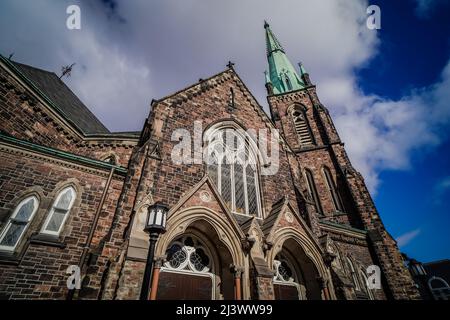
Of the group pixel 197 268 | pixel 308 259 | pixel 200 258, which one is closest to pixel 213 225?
pixel 200 258

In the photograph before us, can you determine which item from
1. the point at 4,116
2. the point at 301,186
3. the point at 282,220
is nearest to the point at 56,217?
the point at 4,116

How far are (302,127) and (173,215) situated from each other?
18.1m

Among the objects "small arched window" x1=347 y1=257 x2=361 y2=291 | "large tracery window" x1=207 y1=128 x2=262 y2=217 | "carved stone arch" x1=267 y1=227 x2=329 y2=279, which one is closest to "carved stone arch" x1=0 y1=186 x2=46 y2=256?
"large tracery window" x1=207 y1=128 x2=262 y2=217

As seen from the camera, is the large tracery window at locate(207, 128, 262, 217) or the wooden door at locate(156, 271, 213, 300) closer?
the wooden door at locate(156, 271, 213, 300)

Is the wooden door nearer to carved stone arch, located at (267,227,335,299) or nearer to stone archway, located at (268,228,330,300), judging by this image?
stone archway, located at (268,228,330,300)

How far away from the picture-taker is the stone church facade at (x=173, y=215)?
611cm

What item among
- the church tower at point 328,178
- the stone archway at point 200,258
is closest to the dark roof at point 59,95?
the stone archway at point 200,258

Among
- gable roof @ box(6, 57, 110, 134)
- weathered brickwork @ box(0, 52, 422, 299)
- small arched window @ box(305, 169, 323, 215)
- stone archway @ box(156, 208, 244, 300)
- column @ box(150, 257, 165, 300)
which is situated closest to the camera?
column @ box(150, 257, 165, 300)

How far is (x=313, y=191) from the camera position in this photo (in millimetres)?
17375

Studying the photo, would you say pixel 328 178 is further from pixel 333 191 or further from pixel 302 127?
pixel 302 127

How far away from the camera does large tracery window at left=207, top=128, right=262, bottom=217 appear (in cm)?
1010

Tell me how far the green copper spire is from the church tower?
0.12 meters
